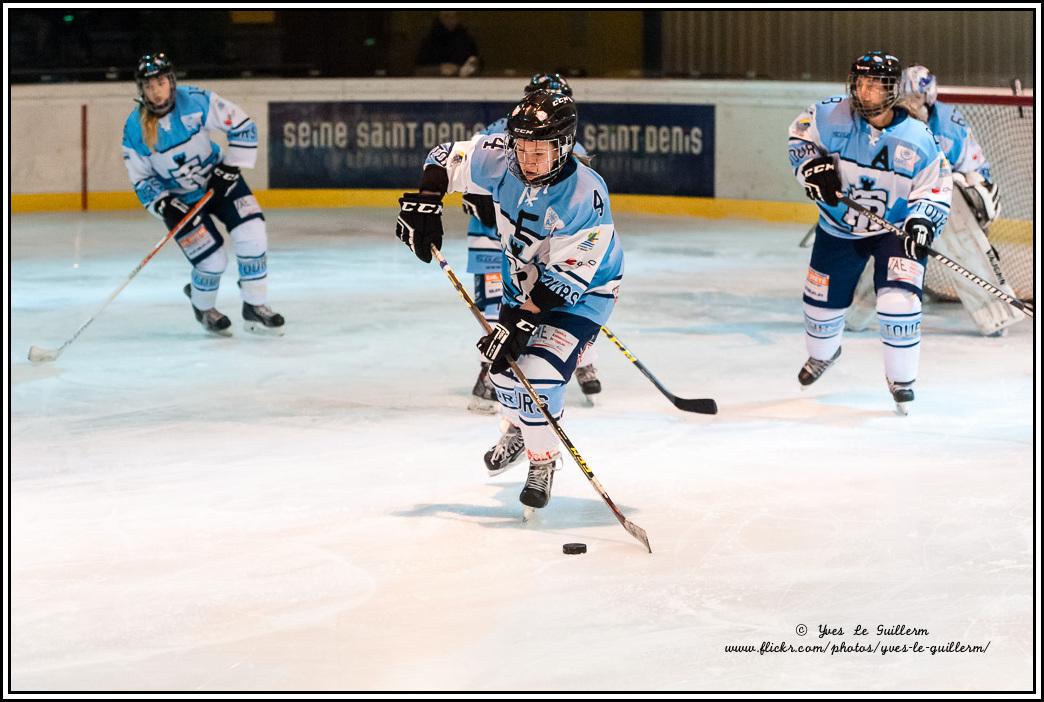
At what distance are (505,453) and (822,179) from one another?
1.44 metres

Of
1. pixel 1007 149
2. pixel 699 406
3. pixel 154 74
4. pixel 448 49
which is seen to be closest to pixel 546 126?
pixel 699 406

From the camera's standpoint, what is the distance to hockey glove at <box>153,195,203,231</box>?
20.5 ft

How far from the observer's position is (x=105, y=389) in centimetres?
538

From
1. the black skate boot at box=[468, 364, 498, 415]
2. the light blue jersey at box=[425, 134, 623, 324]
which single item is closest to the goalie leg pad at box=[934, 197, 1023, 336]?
the black skate boot at box=[468, 364, 498, 415]

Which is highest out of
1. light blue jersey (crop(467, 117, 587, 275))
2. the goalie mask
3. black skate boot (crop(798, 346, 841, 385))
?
the goalie mask

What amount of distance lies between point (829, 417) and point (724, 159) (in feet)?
17.4

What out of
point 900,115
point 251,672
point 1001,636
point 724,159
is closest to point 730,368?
point 900,115

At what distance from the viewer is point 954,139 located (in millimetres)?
6004

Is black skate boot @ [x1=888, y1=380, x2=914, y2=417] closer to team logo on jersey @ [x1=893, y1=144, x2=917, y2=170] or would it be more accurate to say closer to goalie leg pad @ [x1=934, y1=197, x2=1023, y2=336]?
team logo on jersey @ [x1=893, y1=144, x2=917, y2=170]

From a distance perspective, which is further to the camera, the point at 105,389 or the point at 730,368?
the point at 730,368

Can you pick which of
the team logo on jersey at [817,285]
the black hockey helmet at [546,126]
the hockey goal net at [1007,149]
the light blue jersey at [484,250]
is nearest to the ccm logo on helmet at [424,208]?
the black hockey helmet at [546,126]

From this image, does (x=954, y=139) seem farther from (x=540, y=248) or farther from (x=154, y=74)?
(x=154, y=74)

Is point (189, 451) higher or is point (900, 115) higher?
point (900, 115)

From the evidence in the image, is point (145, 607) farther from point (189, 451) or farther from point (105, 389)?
point (105, 389)
